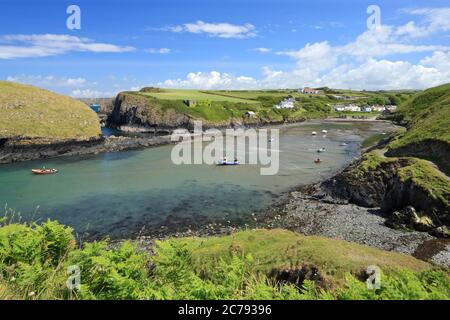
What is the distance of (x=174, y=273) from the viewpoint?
39.9ft

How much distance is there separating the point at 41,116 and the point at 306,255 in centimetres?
9800

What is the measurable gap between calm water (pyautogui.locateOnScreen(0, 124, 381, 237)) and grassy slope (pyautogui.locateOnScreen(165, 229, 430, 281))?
31.7ft

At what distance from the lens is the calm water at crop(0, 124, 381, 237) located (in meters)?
41.6

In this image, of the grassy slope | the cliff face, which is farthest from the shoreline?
the grassy slope

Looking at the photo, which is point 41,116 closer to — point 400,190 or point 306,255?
point 400,190

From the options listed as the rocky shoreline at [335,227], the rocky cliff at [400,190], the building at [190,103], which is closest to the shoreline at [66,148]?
the building at [190,103]

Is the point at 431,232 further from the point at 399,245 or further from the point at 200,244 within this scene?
the point at 200,244

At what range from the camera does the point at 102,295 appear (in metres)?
9.50

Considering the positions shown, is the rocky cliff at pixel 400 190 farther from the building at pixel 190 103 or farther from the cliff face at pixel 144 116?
the building at pixel 190 103

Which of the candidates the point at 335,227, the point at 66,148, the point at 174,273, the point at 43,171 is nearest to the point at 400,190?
the point at 335,227

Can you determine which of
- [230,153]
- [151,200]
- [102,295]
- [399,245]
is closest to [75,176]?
[151,200]

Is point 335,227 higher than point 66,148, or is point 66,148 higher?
point 66,148

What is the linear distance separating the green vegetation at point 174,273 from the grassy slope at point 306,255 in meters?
0.06

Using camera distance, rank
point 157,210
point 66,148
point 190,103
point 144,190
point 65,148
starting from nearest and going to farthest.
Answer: point 157,210 < point 144,190 < point 65,148 < point 66,148 < point 190,103
